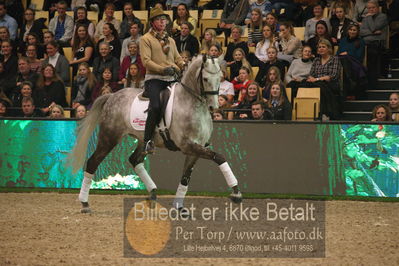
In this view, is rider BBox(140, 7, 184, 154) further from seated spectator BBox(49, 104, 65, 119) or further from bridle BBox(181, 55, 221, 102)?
seated spectator BBox(49, 104, 65, 119)

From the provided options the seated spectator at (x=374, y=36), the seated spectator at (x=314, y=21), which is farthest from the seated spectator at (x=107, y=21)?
the seated spectator at (x=374, y=36)

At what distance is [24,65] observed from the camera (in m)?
18.8

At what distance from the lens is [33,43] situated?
65.8ft

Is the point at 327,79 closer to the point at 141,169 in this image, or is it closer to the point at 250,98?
the point at 250,98

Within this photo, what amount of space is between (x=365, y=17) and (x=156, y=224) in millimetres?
8259

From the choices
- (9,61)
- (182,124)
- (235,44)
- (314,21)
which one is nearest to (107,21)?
(9,61)

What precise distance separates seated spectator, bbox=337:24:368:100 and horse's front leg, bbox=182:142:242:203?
18.8 ft

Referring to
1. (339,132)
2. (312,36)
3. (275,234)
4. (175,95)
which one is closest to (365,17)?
(312,36)

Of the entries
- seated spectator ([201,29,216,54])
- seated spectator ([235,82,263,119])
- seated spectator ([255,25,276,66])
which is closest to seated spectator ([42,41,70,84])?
seated spectator ([201,29,216,54])

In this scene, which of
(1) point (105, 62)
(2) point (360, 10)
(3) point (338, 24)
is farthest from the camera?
(1) point (105, 62)

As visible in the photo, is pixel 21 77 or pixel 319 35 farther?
pixel 21 77

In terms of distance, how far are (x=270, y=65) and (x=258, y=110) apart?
213 centimetres

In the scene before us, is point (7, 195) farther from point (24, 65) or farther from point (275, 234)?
point (275, 234)

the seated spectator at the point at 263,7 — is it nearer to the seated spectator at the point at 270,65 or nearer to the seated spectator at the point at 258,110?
the seated spectator at the point at 270,65
